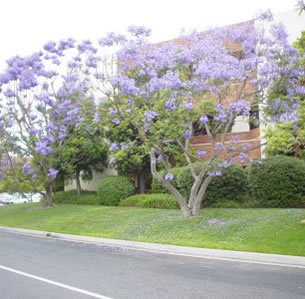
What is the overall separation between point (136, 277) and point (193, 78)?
8.40 m

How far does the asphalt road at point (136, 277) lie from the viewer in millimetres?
8047

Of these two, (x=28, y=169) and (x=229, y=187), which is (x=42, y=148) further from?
(x=229, y=187)

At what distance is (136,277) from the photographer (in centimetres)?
954

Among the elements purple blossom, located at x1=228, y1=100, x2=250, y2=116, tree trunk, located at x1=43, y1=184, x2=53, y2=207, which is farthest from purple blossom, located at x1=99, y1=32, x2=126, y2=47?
tree trunk, located at x1=43, y1=184, x2=53, y2=207

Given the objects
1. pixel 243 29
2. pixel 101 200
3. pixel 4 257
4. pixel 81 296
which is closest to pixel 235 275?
pixel 81 296

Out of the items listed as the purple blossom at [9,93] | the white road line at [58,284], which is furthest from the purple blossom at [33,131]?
the white road line at [58,284]

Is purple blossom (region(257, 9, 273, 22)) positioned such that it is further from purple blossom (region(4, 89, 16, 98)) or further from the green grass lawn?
purple blossom (region(4, 89, 16, 98))

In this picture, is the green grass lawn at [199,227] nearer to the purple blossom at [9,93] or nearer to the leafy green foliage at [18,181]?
the leafy green foliage at [18,181]

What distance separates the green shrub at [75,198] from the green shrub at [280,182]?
36.5 ft

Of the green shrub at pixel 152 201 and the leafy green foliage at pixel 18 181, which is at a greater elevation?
the leafy green foliage at pixel 18 181

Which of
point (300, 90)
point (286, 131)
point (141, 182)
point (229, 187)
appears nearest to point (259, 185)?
point (229, 187)

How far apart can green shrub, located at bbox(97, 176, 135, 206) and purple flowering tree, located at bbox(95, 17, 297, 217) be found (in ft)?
29.1

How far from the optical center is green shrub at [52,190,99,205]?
27.4m

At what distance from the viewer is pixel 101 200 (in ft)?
86.6
